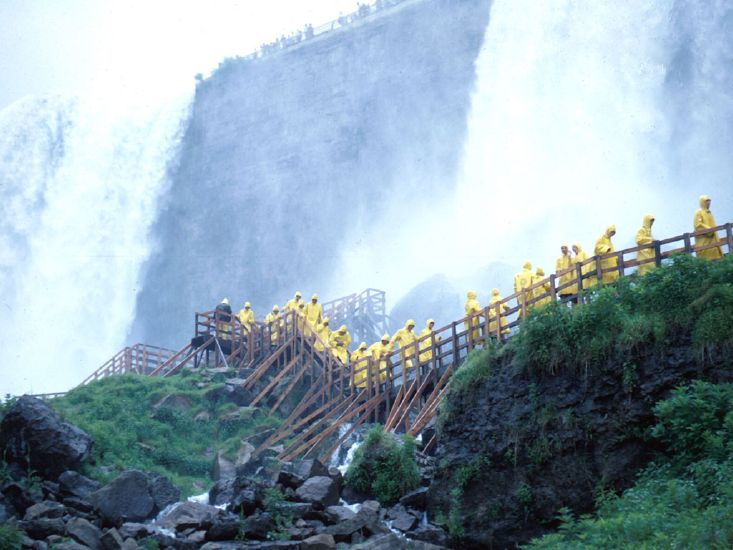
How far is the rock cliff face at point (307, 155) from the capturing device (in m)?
50.0

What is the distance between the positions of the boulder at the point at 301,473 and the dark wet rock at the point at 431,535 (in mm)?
2268

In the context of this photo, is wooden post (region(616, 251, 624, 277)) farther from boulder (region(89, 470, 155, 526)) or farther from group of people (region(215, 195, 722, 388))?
boulder (region(89, 470, 155, 526))

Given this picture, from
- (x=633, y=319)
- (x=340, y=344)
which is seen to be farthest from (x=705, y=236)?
(x=340, y=344)

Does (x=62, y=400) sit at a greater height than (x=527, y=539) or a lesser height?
greater

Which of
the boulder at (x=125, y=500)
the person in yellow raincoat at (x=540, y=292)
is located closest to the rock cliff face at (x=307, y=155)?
the person in yellow raincoat at (x=540, y=292)

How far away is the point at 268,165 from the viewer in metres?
54.2

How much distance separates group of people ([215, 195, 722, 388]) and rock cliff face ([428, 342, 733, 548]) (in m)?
2.18

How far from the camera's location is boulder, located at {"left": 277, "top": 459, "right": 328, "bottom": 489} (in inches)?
615

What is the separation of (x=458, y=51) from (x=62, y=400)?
32030mm

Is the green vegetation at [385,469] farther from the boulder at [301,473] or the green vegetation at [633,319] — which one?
the green vegetation at [633,319]

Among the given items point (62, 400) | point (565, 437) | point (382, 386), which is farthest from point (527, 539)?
point (62, 400)

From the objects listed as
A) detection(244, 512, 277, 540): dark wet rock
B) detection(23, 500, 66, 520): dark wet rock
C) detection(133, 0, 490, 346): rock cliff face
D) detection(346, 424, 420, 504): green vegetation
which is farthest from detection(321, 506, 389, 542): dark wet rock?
detection(133, 0, 490, 346): rock cliff face

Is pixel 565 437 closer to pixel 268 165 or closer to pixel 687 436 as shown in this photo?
pixel 687 436

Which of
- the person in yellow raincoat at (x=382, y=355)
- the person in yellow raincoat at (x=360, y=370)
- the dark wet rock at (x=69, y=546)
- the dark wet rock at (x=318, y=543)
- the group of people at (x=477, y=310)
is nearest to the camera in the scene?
the dark wet rock at (x=69, y=546)
